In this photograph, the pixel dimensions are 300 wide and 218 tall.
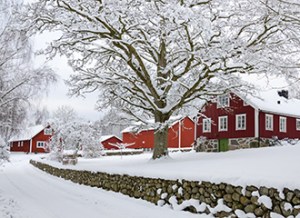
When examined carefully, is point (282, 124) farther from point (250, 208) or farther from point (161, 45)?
point (250, 208)

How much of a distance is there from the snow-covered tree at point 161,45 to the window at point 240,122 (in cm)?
1498

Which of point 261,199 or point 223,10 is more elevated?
point 223,10

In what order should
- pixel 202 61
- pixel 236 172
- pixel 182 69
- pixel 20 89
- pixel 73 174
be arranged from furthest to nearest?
pixel 20 89 → pixel 73 174 → pixel 182 69 → pixel 202 61 → pixel 236 172

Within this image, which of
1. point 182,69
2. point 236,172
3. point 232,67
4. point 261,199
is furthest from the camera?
point 182,69

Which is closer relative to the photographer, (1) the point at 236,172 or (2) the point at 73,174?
(1) the point at 236,172

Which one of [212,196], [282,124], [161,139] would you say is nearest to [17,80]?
[161,139]

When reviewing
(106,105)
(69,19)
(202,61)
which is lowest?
(106,105)

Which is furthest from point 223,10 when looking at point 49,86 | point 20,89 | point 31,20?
point 20,89

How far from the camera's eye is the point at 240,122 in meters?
30.4

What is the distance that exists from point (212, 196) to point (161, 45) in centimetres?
860

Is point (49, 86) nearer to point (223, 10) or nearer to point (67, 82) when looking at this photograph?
point (67, 82)

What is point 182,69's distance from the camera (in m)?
15.1

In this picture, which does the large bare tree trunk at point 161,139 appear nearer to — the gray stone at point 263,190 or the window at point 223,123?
the gray stone at point 263,190

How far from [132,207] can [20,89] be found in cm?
1283
